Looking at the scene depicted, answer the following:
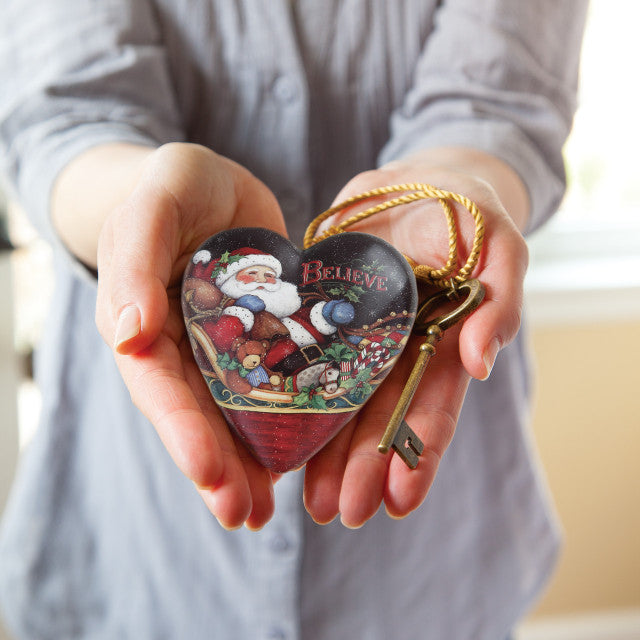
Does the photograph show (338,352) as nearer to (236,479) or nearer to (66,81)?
(236,479)

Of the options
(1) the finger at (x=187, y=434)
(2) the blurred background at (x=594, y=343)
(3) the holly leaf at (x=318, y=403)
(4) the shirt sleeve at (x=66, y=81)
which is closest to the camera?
(1) the finger at (x=187, y=434)

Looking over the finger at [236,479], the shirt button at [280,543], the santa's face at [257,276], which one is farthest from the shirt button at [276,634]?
the santa's face at [257,276]

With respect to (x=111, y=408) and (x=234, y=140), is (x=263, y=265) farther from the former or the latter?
(x=111, y=408)

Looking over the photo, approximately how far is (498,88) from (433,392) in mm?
471

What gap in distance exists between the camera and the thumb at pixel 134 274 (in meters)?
0.55

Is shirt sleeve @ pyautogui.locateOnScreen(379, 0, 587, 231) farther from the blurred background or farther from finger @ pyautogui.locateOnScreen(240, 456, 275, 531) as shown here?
the blurred background

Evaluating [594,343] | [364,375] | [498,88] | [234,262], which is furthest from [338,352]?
[594,343]

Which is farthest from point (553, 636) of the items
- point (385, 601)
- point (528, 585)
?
point (385, 601)

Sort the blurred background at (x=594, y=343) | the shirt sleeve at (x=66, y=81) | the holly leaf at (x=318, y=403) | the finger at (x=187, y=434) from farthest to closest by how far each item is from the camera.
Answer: the blurred background at (x=594, y=343)
the shirt sleeve at (x=66, y=81)
the holly leaf at (x=318, y=403)
the finger at (x=187, y=434)

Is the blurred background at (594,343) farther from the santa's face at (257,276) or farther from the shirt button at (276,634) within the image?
the santa's face at (257,276)

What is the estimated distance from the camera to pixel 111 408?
93cm

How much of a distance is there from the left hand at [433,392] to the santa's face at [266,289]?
114 millimetres

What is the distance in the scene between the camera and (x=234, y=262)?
663mm

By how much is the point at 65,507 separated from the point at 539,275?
1093mm
